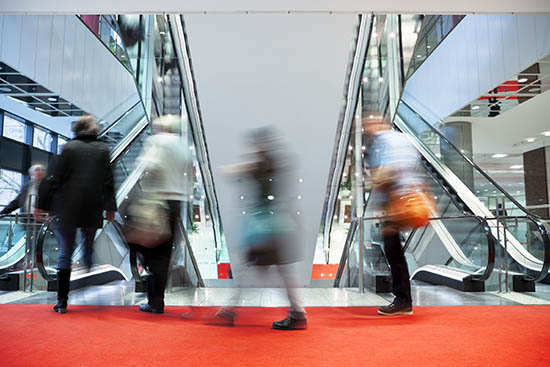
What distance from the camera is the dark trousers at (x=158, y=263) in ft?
11.1

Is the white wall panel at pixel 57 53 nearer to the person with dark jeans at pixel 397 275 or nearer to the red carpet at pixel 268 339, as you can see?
the red carpet at pixel 268 339

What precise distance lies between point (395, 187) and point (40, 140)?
8.67 m

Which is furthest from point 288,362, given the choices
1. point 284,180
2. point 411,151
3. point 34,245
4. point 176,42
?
point 176,42

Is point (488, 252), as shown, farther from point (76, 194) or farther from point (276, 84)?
point (276, 84)

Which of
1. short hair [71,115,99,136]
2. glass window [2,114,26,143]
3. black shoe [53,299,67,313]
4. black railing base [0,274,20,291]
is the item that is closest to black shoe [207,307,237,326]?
black shoe [53,299,67,313]

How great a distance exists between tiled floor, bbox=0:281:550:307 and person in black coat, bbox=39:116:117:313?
0.65 m

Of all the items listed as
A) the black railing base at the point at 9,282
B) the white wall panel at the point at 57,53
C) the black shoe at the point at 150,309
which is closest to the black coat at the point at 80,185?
the black shoe at the point at 150,309

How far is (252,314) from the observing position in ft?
11.2

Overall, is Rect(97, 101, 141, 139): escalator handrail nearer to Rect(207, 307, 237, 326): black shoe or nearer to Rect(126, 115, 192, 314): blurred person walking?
Rect(126, 115, 192, 314): blurred person walking

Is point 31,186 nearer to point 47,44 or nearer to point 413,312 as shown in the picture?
point 47,44

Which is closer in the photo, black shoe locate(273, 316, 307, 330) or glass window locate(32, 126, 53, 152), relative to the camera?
black shoe locate(273, 316, 307, 330)

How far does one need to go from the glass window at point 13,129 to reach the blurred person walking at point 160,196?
7.71 metres

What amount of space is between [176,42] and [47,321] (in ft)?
21.5

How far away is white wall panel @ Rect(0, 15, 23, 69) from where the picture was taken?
625 cm
